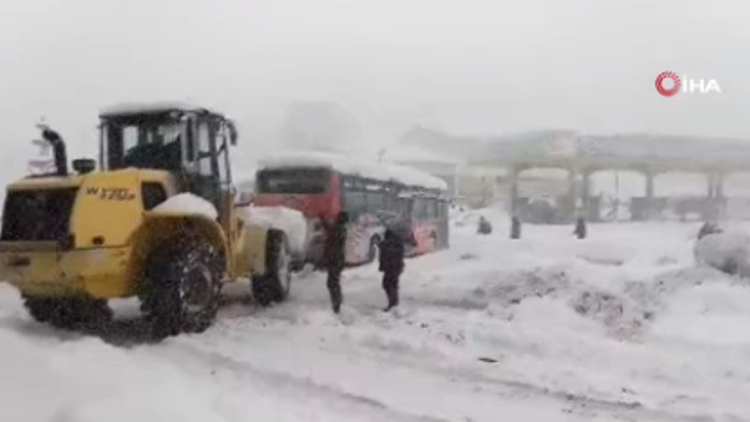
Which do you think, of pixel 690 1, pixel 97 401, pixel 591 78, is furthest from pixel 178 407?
pixel 690 1

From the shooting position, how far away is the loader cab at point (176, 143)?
338 centimetres

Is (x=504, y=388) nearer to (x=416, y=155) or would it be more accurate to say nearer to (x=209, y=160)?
(x=416, y=155)

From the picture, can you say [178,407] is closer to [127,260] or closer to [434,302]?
[127,260]

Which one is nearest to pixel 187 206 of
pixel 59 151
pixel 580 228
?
pixel 59 151

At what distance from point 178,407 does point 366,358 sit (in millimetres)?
967

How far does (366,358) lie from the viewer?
321 centimetres

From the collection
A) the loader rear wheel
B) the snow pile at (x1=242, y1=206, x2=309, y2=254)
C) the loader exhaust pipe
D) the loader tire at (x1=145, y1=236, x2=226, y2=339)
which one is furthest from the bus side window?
the loader exhaust pipe

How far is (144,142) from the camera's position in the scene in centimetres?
361

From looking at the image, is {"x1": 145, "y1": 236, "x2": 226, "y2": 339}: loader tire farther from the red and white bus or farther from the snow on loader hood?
the red and white bus

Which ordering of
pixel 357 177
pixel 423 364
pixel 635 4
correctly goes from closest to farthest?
1. pixel 423 364
2. pixel 635 4
3. pixel 357 177

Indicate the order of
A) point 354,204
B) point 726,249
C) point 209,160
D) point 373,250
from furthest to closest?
point 354,204
point 373,250
point 209,160
point 726,249

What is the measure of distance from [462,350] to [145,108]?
1610mm

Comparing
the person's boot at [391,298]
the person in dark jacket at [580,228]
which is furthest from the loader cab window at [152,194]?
the person in dark jacket at [580,228]

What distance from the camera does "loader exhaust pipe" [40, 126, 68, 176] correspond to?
3.19 m
